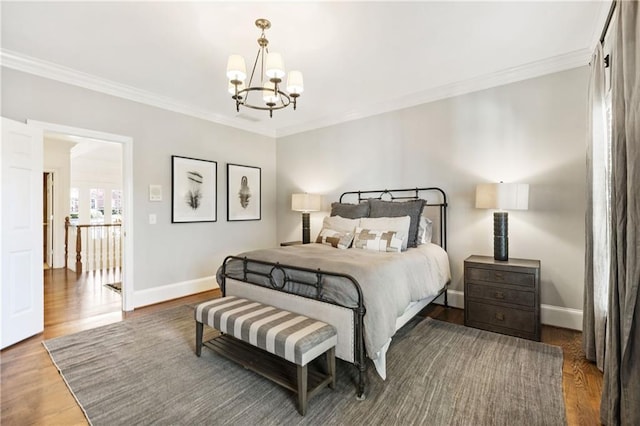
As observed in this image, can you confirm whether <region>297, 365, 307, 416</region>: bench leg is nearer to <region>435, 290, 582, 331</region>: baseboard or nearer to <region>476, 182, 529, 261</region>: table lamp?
<region>476, 182, 529, 261</region>: table lamp

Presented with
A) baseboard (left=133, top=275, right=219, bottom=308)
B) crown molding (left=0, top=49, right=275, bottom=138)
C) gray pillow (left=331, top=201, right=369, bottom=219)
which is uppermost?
crown molding (left=0, top=49, right=275, bottom=138)

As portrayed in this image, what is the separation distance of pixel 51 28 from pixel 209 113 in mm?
2158

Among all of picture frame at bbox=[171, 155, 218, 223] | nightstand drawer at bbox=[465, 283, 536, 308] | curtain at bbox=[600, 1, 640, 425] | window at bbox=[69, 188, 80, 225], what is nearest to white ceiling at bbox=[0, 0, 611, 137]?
picture frame at bbox=[171, 155, 218, 223]

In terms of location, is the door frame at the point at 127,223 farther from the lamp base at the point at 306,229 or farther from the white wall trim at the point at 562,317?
the white wall trim at the point at 562,317

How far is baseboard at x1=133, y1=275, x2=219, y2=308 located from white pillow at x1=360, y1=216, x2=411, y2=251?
8.86ft

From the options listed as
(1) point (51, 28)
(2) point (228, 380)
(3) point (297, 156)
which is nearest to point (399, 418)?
(2) point (228, 380)

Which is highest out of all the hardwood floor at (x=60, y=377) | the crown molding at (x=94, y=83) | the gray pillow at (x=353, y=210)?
the crown molding at (x=94, y=83)

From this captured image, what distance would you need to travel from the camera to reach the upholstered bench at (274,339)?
1.81 metres

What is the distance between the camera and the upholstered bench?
181 cm

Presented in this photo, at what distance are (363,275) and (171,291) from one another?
10.7ft

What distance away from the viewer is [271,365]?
2.18m

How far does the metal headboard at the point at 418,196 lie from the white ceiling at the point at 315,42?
1213 mm

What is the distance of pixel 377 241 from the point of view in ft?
10.6

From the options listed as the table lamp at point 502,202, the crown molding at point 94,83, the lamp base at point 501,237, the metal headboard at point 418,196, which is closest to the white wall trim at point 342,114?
the crown molding at point 94,83
